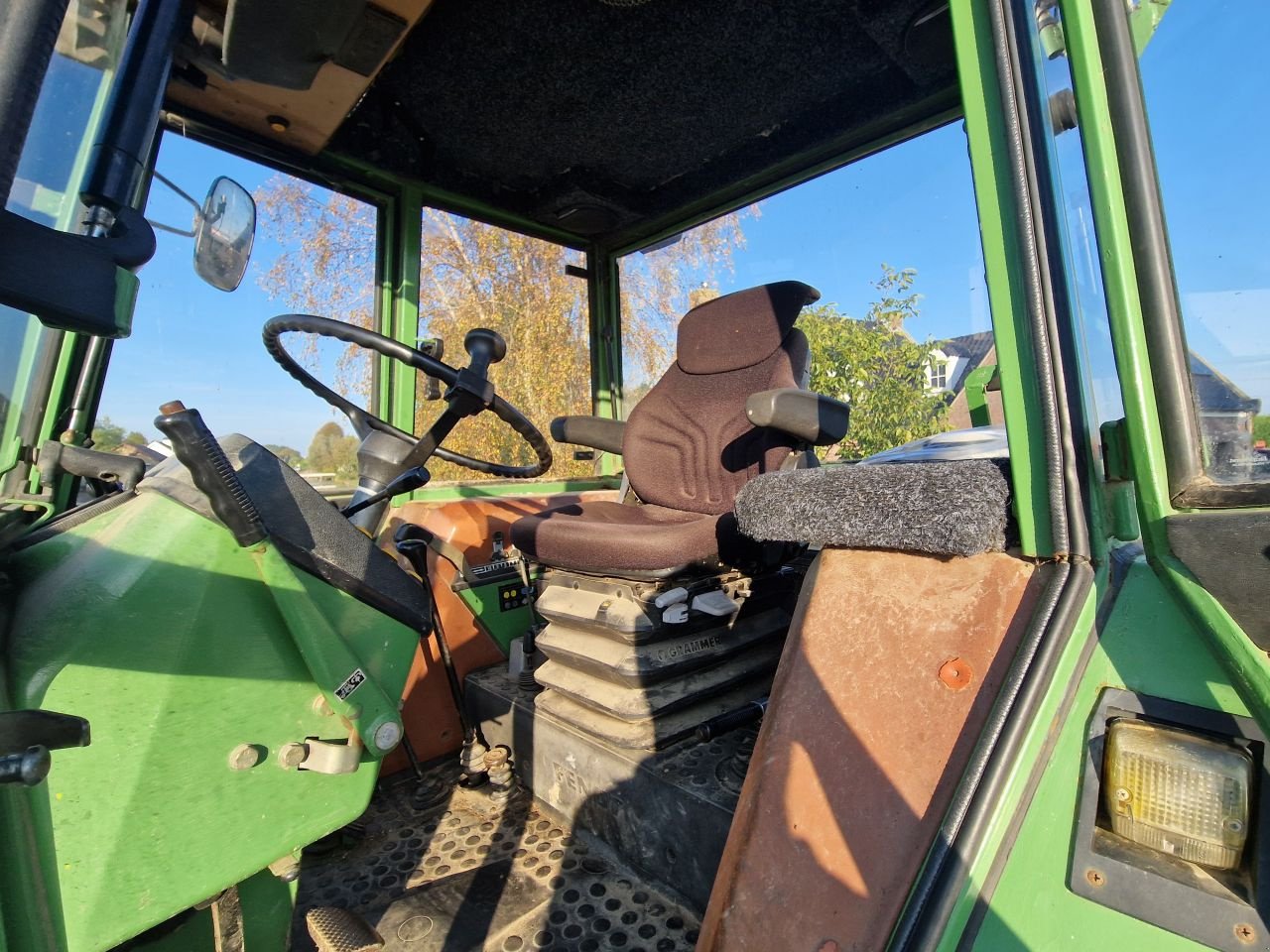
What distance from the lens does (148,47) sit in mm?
774

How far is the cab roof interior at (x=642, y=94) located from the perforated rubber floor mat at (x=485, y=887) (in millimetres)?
2085

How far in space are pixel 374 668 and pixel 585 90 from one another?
186 cm

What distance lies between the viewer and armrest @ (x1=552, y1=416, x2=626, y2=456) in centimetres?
230

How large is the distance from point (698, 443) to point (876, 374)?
4.75ft

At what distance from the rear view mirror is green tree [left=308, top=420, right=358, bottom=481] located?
3.72 feet

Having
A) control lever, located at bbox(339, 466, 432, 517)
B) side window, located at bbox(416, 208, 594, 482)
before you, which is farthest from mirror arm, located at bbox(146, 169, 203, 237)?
side window, located at bbox(416, 208, 594, 482)

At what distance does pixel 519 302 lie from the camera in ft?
9.80

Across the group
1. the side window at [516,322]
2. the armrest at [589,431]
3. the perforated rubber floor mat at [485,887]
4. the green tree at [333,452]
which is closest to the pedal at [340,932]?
the perforated rubber floor mat at [485,887]

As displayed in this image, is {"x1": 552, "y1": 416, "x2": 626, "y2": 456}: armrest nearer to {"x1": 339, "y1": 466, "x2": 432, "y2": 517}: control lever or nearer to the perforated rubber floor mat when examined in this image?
{"x1": 339, "y1": 466, "x2": 432, "y2": 517}: control lever

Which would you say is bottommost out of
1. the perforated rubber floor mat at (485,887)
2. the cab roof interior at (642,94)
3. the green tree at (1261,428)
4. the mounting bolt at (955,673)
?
the perforated rubber floor mat at (485,887)

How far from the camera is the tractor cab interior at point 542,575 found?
708 mm

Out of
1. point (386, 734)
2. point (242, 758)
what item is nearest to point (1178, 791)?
point (386, 734)

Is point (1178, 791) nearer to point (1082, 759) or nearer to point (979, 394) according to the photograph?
point (1082, 759)

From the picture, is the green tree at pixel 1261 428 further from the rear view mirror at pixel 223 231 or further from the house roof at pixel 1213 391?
the rear view mirror at pixel 223 231
